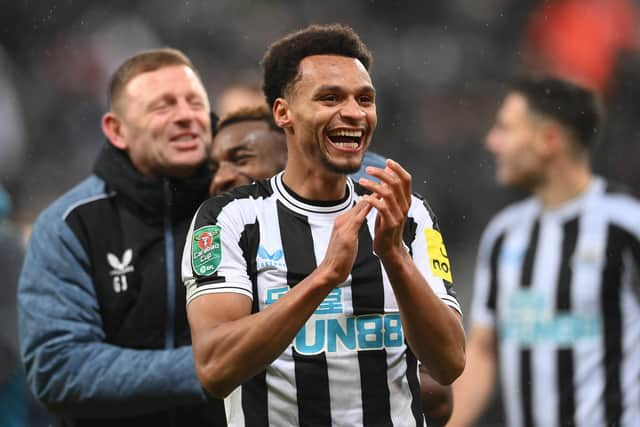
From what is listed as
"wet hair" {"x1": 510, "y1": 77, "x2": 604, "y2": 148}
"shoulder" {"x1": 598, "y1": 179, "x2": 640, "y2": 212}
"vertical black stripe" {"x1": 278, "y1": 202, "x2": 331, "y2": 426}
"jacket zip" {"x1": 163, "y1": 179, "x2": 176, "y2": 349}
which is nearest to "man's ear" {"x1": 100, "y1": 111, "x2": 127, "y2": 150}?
"jacket zip" {"x1": 163, "y1": 179, "x2": 176, "y2": 349}

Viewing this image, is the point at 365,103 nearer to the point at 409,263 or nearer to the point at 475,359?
the point at 409,263

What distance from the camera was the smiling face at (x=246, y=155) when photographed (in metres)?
3.66

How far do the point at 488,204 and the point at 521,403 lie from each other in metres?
3.39

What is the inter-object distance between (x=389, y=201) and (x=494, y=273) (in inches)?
137

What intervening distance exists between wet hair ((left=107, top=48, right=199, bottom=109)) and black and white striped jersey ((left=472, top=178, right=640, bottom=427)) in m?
2.42

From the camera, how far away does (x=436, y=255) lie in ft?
9.70

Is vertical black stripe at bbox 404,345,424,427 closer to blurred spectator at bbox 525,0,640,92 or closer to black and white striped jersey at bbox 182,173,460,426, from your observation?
black and white striped jersey at bbox 182,173,460,426

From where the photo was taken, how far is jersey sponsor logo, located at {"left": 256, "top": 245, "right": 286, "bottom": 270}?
2844 mm

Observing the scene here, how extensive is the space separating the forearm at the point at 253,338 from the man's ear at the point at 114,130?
1.44 metres

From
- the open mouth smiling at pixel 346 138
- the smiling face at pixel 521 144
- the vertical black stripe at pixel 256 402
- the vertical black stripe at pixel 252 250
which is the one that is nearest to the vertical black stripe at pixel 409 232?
the open mouth smiling at pixel 346 138

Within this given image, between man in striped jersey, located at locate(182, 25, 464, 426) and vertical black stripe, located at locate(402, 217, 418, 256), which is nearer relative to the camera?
man in striped jersey, located at locate(182, 25, 464, 426)

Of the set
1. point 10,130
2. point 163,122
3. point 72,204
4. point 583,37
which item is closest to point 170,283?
point 72,204

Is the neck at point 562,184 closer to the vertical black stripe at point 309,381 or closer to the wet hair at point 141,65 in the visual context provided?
the wet hair at point 141,65

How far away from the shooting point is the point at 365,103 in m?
2.87
